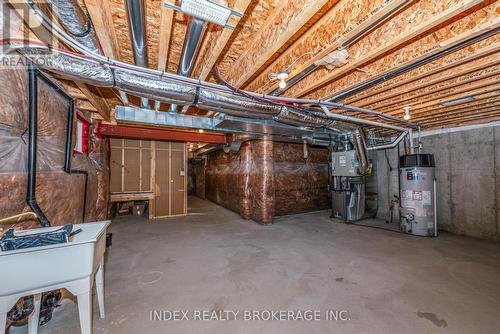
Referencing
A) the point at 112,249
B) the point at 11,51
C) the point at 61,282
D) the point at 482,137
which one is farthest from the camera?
the point at 482,137

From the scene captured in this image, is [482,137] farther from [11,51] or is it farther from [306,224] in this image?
[11,51]

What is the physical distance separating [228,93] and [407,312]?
280 cm

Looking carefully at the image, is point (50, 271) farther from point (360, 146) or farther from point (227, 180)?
point (227, 180)

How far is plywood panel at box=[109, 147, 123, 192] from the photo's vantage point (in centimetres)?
510

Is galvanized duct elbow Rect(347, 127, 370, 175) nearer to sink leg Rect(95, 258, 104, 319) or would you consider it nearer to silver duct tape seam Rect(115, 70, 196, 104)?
silver duct tape seam Rect(115, 70, 196, 104)

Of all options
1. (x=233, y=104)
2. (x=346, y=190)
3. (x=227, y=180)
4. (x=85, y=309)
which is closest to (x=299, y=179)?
(x=346, y=190)

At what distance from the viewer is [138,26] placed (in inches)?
53.2

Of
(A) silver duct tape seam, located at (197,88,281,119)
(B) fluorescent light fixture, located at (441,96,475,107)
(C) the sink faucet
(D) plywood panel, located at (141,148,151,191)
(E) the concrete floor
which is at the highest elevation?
(B) fluorescent light fixture, located at (441,96,475,107)

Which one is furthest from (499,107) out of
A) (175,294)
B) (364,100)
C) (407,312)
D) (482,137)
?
(175,294)

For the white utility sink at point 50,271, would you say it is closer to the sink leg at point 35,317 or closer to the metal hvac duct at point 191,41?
the sink leg at point 35,317

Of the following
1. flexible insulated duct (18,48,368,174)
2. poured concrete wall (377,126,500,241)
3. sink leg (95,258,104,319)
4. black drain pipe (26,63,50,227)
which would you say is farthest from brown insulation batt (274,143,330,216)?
black drain pipe (26,63,50,227)

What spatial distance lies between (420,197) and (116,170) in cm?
682

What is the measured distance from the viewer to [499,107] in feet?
10.2

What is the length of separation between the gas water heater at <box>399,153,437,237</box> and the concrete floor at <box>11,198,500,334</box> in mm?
283
